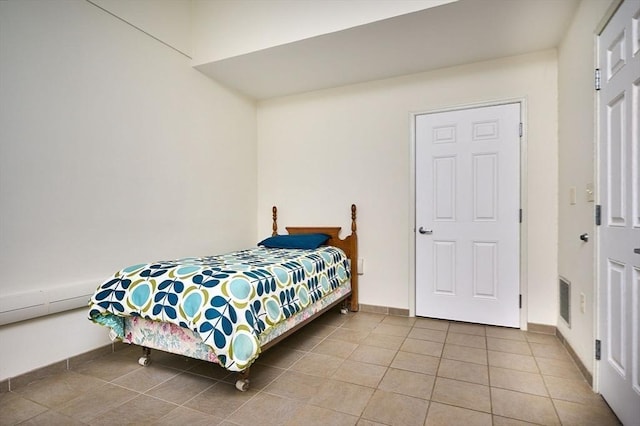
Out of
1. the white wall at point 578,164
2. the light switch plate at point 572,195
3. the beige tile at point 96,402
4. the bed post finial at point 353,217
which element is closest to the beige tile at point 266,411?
the beige tile at point 96,402

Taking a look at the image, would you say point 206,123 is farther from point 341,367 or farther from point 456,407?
point 456,407

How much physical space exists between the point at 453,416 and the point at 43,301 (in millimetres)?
2540

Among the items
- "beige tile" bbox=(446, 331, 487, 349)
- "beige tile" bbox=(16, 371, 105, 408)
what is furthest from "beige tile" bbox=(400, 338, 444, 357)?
"beige tile" bbox=(16, 371, 105, 408)

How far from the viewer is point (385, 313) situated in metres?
3.59

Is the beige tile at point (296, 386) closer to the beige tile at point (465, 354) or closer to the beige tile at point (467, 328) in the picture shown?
the beige tile at point (465, 354)

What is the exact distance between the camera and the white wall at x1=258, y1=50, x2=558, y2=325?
3.01 metres

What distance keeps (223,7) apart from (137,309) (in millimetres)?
2753

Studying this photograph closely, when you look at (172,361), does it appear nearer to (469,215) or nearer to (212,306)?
(212,306)

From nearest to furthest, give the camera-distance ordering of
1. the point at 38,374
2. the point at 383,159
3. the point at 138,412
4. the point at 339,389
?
the point at 138,412
the point at 339,389
the point at 38,374
the point at 383,159

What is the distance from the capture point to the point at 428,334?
9.84ft

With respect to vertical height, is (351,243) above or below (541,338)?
above

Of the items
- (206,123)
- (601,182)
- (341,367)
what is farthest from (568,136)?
(206,123)

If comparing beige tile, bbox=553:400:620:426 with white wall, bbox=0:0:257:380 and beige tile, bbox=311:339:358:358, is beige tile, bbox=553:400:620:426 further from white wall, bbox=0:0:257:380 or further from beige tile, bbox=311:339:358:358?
white wall, bbox=0:0:257:380

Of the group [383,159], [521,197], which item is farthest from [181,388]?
[521,197]
